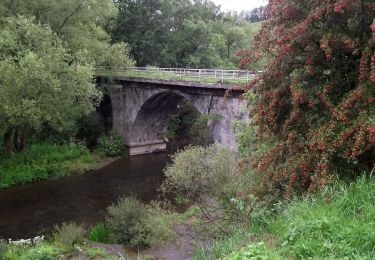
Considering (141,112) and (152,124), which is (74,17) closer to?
(141,112)

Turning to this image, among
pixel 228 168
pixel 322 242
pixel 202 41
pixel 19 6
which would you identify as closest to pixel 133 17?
pixel 202 41

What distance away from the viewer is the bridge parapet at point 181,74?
907 inches

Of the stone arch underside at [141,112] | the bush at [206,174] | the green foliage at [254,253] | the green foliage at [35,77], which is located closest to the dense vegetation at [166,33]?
the stone arch underside at [141,112]

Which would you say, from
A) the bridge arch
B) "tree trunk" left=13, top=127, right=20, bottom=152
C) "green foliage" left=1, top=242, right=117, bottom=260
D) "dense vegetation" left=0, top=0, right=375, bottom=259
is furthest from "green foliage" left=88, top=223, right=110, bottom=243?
the bridge arch

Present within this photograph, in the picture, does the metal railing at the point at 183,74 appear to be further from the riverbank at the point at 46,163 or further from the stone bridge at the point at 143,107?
the riverbank at the point at 46,163

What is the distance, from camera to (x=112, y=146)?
34156mm

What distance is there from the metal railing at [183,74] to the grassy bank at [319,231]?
43.1ft

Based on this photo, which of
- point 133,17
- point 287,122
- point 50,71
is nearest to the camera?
point 287,122

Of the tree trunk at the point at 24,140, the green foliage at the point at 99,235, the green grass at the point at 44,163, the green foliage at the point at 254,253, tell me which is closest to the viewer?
the green foliage at the point at 254,253

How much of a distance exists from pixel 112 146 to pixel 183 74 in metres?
9.52

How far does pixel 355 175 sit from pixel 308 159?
2.92 ft

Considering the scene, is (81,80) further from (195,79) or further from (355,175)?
(355,175)

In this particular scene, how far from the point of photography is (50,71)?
23375 millimetres

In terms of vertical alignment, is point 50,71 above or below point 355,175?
above
